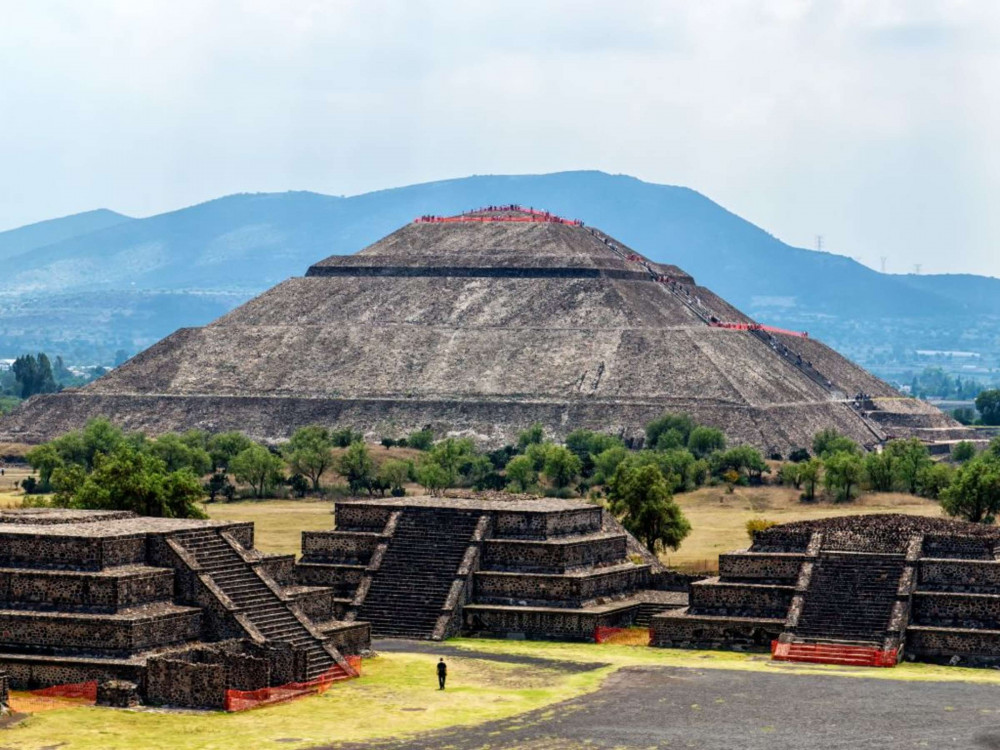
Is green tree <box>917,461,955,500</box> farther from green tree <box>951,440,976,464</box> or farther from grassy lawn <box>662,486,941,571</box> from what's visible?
green tree <box>951,440,976,464</box>

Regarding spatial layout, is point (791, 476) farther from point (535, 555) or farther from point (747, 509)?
point (535, 555)

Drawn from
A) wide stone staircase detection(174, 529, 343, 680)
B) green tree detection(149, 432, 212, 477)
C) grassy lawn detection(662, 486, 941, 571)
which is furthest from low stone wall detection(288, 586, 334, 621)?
green tree detection(149, 432, 212, 477)

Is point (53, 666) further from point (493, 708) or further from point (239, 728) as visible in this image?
point (493, 708)

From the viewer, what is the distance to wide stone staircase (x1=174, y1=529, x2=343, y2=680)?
6056cm

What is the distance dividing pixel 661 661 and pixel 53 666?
18.5 m

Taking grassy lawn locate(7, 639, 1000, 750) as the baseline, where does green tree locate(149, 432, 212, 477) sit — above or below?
above

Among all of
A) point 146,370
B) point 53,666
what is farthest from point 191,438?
point 53,666

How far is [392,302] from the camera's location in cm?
19700

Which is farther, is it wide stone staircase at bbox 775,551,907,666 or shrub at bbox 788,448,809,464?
shrub at bbox 788,448,809,464

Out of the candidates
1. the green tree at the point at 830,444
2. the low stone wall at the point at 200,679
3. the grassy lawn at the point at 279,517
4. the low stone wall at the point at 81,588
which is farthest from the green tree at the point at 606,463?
the low stone wall at the point at 200,679

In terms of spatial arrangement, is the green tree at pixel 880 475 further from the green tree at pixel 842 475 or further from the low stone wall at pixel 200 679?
the low stone wall at pixel 200 679

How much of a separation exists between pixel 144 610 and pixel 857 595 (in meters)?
22.6

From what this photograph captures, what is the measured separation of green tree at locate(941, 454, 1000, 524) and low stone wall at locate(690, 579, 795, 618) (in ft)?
88.9

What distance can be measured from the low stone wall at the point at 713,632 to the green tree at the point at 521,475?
58.1 m
